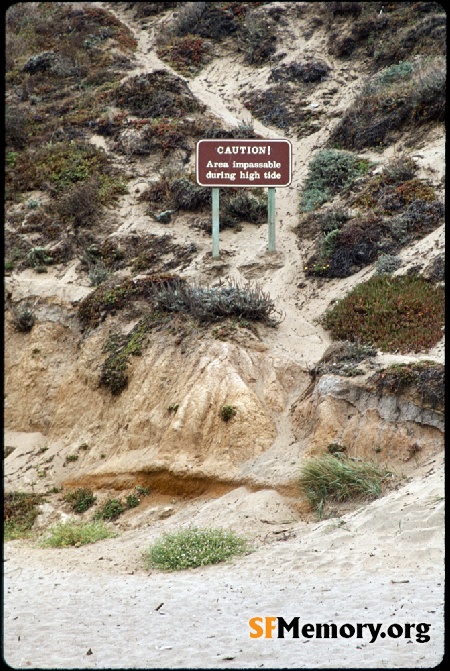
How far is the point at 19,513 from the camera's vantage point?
39.5 feet

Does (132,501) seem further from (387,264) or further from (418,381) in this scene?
(387,264)

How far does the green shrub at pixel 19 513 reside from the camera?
11.6 meters

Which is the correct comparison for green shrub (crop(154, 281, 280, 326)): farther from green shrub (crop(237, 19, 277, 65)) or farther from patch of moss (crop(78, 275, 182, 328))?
green shrub (crop(237, 19, 277, 65))

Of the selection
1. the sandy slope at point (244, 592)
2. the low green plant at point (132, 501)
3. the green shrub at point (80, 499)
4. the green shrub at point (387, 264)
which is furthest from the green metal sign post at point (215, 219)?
the low green plant at point (132, 501)

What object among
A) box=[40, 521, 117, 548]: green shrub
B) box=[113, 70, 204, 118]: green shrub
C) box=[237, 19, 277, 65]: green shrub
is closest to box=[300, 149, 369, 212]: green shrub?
box=[113, 70, 204, 118]: green shrub

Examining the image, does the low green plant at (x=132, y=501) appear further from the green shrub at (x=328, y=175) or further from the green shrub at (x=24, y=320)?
the green shrub at (x=328, y=175)

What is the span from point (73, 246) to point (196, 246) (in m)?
3.25

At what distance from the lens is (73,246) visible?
707 inches

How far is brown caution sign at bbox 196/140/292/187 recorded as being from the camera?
1642 centimetres

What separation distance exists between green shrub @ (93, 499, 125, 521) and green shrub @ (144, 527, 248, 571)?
6.90ft

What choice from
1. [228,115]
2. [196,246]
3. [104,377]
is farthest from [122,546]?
[228,115]

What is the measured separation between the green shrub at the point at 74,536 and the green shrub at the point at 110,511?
1.45 ft

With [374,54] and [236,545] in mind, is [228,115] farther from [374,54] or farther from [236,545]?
[236,545]

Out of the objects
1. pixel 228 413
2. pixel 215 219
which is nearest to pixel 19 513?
pixel 228 413
